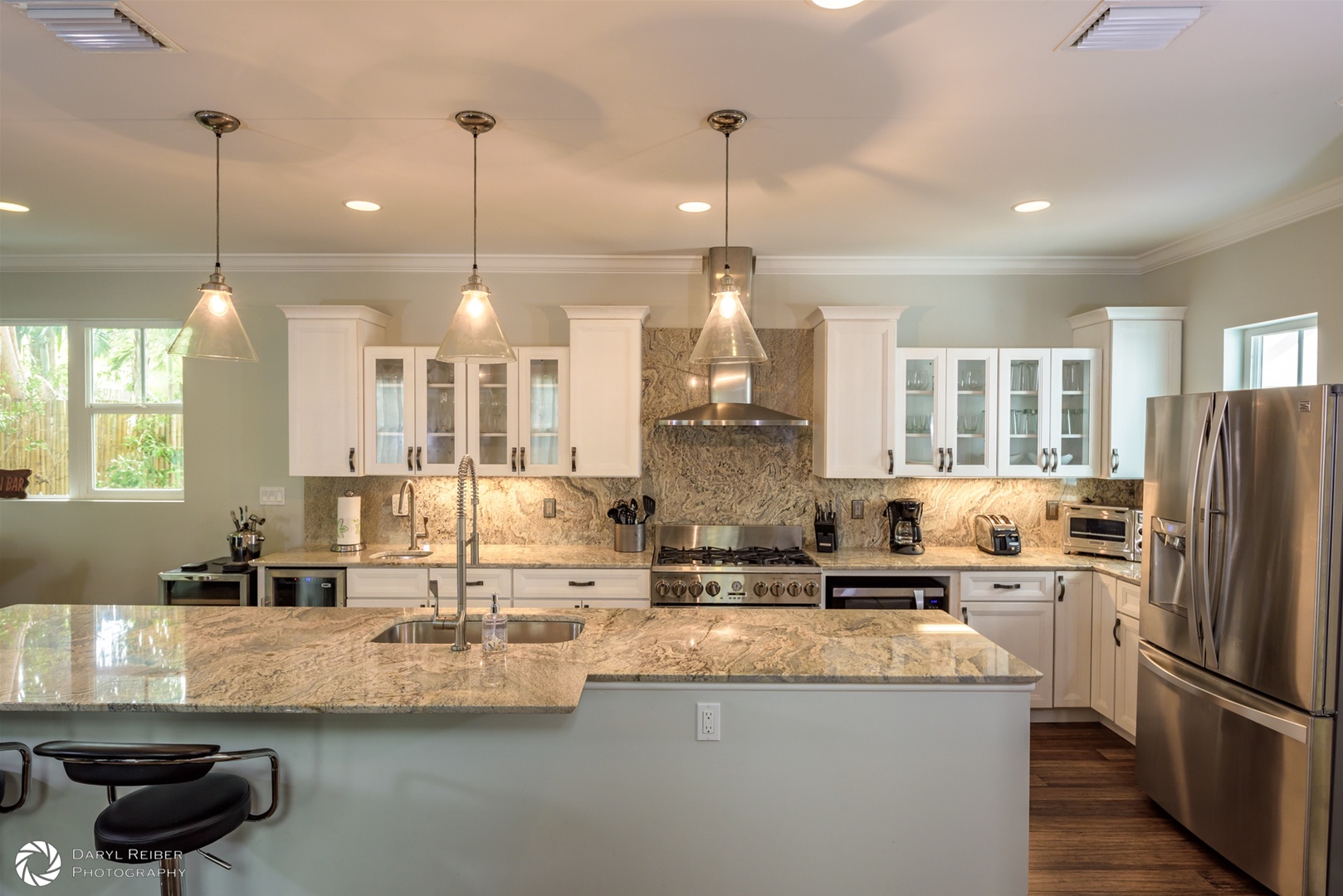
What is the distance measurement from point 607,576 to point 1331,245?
11.8 feet

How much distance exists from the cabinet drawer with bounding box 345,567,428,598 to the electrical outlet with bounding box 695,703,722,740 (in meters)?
2.33

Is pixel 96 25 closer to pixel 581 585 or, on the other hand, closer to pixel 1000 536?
pixel 581 585

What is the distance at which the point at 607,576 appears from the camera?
4.04 metres

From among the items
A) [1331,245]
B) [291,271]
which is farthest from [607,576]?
[1331,245]

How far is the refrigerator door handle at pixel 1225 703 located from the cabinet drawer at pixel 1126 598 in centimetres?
48

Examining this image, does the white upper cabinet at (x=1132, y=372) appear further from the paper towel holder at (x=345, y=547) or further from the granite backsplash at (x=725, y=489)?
the paper towel holder at (x=345, y=547)

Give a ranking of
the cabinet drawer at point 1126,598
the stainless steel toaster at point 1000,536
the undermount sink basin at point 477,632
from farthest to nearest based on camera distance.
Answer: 1. the stainless steel toaster at point 1000,536
2. the cabinet drawer at point 1126,598
3. the undermount sink basin at point 477,632

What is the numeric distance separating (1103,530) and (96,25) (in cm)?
477

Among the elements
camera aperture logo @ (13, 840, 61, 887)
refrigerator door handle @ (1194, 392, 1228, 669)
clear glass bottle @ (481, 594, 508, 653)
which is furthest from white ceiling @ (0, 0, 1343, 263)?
camera aperture logo @ (13, 840, 61, 887)

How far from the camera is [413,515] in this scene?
420cm

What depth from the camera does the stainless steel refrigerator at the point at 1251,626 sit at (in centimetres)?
241

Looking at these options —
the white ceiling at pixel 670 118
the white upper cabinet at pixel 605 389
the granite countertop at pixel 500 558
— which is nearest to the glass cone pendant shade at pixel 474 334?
the white ceiling at pixel 670 118

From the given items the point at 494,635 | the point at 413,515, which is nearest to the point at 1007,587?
the point at 494,635

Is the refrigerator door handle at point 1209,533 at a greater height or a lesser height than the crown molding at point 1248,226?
lesser
